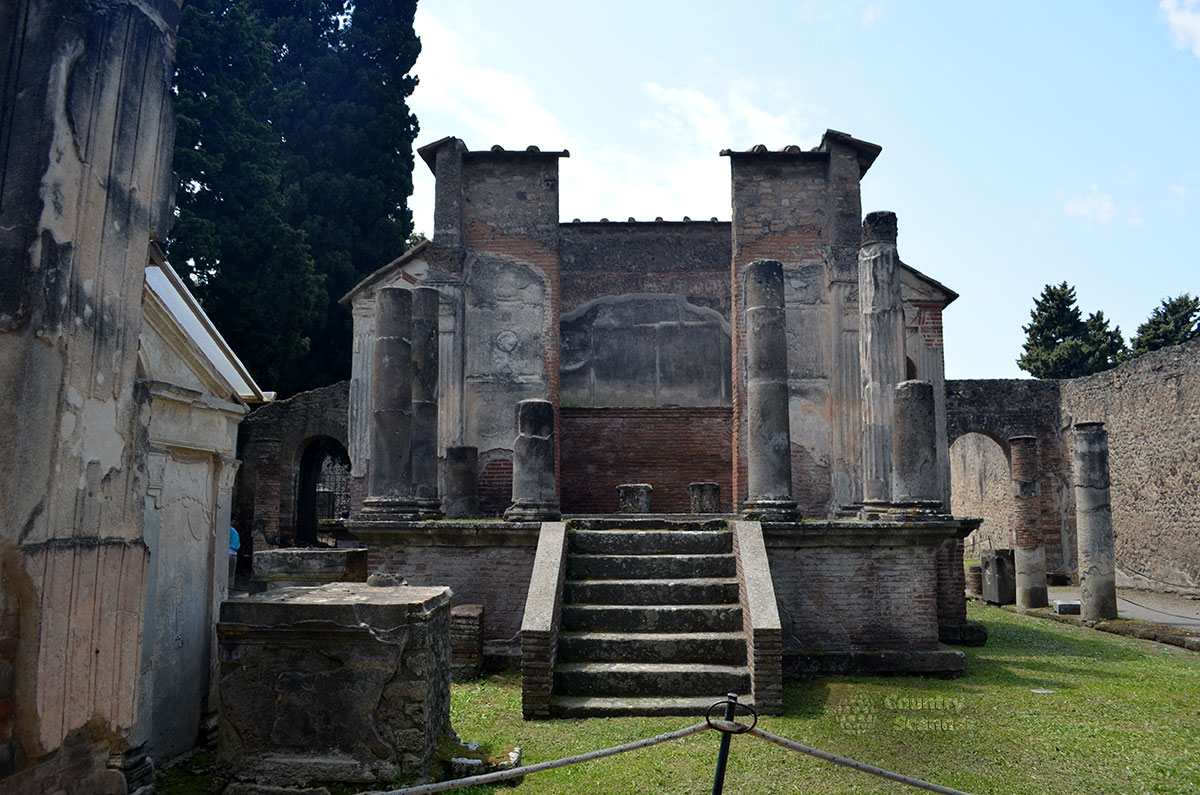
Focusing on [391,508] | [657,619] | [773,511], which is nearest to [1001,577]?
[773,511]

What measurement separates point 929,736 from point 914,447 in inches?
159

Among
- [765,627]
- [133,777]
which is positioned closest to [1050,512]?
[765,627]

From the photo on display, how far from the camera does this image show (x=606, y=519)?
9602 mm

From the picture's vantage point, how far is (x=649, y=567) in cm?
851

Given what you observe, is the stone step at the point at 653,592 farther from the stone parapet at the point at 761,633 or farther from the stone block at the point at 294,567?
the stone block at the point at 294,567

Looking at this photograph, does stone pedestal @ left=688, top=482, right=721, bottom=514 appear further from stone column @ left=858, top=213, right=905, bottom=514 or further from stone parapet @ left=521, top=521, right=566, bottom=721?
stone parapet @ left=521, top=521, right=566, bottom=721

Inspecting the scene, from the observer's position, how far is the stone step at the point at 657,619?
7797 millimetres

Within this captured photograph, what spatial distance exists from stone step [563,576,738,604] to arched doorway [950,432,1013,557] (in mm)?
17681

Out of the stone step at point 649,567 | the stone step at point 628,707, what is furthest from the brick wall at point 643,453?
the stone step at point 628,707

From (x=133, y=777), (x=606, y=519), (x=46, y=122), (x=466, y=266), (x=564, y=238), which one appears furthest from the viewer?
(x=564, y=238)

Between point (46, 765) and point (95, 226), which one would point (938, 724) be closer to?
point (46, 765)

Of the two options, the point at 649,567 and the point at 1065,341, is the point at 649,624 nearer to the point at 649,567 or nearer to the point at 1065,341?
the point at 649,567

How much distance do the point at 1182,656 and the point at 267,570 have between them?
10088 mm

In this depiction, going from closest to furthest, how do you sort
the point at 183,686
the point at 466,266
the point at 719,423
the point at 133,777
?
1. the point at 133,777
2. the point at 183,686
3. the point at 466,266
4. the point at 719,423
